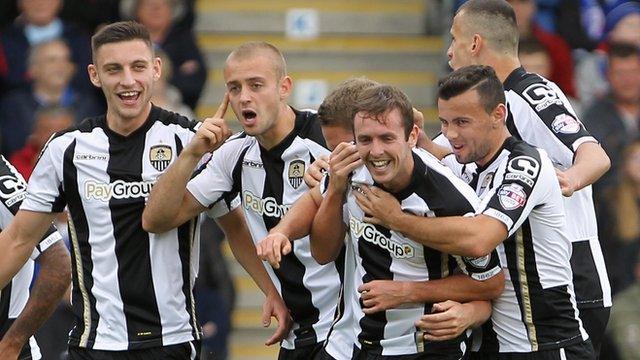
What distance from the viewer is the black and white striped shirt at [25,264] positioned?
285 inches

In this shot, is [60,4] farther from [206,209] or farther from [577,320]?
[577,320]

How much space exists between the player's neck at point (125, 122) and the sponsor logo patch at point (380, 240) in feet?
3.95

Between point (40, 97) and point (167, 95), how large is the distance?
0.97m

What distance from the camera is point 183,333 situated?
7.13 metres

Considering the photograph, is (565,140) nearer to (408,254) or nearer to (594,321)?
(594,321)

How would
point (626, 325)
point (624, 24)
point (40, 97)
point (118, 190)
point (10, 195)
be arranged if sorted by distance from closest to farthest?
point (118, 190), point (10, 195), point (626, 325), point (40, 97), point (624, 24)

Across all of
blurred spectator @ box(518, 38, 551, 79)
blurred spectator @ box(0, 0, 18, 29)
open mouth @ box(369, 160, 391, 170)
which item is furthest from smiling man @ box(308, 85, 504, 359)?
blurred spectator @ box(0, 0, 18, 29)

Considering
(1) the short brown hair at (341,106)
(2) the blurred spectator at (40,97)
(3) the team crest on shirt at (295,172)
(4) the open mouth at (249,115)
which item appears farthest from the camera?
(2) the blurred spectator at (40,97)

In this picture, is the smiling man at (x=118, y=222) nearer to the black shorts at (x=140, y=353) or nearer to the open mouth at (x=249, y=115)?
the black shorts at (x=140, y=353)

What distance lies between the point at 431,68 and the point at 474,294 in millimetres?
6818

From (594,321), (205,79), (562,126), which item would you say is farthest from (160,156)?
(205,79)

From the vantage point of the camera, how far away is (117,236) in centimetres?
701

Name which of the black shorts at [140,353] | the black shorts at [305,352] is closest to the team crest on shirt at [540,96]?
the black shorts at [305,352]

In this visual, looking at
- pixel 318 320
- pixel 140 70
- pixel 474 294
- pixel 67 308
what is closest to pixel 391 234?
pixel 474 294
